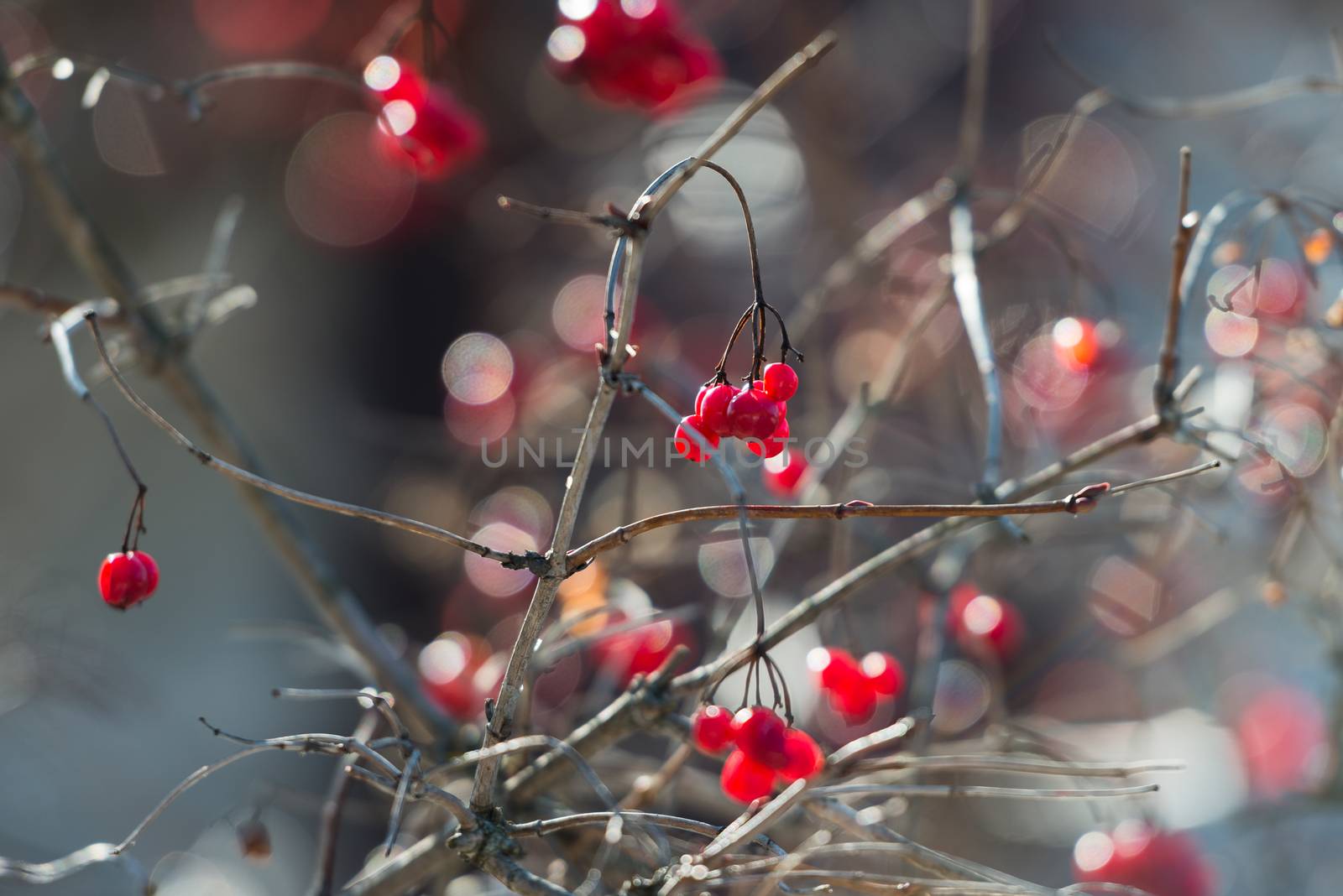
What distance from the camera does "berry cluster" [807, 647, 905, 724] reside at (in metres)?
1.45

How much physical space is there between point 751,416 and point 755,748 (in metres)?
0.34

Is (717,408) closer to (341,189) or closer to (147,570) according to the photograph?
(147,570)

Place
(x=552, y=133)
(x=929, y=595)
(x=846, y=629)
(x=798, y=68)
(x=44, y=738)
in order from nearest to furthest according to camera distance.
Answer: (x=798, y=68)
(x=846, y=629)
(x=929, y=595)
(x=44, y=738)
(x=552, y=133)

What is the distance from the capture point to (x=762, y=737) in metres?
1.09

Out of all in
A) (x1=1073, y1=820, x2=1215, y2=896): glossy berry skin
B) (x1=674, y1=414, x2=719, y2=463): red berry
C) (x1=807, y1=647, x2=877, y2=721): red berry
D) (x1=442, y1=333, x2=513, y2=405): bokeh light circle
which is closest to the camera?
(x1=674, y1=414, x2=719, y2=463): red berry

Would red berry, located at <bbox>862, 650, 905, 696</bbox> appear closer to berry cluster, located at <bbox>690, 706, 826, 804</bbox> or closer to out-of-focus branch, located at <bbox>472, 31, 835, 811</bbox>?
berry cluster, located at <bbox>690, 706, 826, 804</bbox>

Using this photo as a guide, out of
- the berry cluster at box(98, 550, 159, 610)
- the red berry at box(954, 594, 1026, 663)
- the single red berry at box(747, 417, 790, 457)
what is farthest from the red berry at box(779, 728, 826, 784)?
the red berry at box(954, 594, 1026, 663)

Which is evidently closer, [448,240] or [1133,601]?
[1133,601]

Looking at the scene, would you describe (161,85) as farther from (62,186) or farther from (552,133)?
(552,133)

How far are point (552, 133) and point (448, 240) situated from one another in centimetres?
45

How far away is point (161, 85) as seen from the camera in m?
1.32

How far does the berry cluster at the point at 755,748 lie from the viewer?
1088mm

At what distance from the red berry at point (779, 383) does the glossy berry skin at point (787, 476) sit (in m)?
0.61

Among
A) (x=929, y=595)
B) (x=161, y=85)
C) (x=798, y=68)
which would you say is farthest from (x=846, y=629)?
(x=161, y=85)
